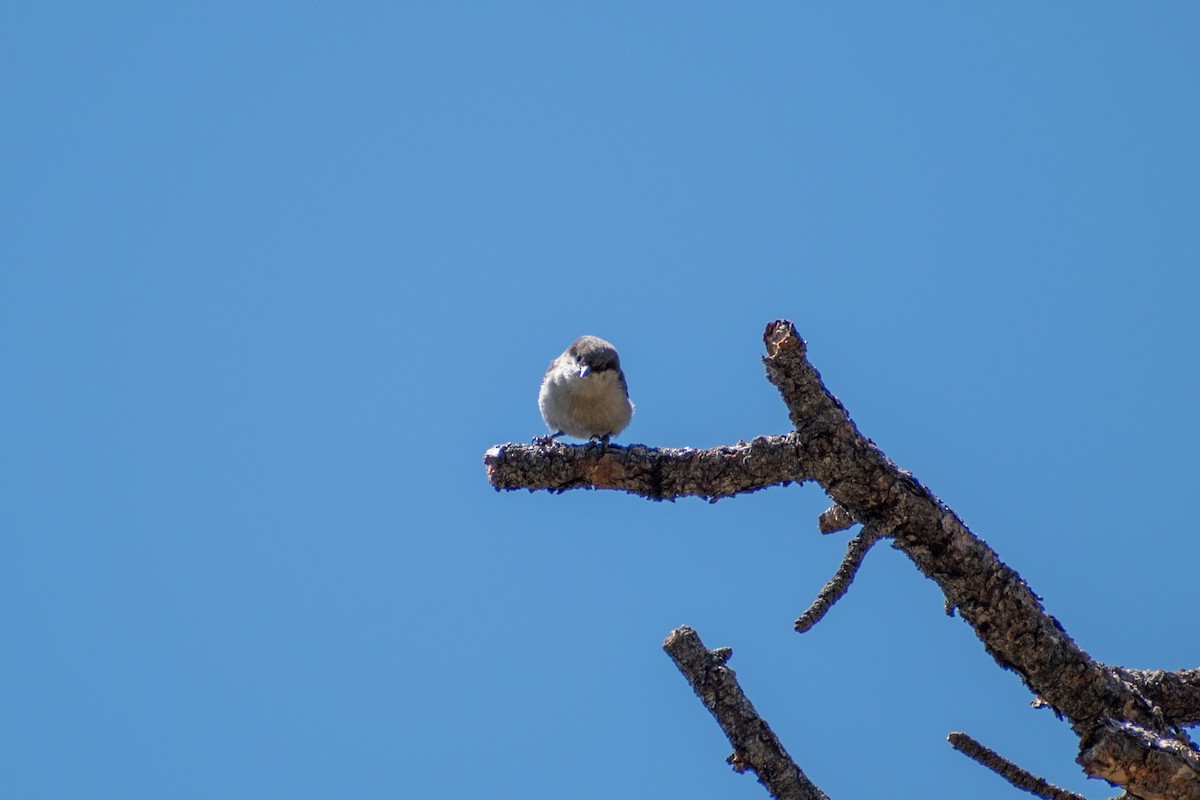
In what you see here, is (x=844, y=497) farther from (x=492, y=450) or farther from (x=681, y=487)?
(x=492, y=450)

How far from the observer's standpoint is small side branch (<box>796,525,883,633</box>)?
15.3ft

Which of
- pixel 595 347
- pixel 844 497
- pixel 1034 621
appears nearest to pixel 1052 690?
pixel 1034 621

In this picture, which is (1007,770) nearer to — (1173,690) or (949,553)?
(949,553)

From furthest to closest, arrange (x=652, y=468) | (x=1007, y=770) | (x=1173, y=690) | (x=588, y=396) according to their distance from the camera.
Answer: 1. (x=588, y=396)
2. (x=652, y=468)
3. (x=1173, y=690)
4. (x=1007, y=770)

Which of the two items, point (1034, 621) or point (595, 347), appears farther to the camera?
point (595, 347)

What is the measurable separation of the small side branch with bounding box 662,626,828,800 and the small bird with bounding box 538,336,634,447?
4.05 metres

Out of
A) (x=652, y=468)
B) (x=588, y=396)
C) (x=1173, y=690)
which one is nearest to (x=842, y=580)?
(x=652, y=468)

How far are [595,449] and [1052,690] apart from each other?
2.53 m

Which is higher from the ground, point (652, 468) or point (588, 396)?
point (588, 396)

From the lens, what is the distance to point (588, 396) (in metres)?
9.13

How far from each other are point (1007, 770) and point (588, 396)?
17.8 ft

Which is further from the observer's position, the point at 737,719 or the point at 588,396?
the point at 588,396

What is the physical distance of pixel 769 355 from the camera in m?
4.33

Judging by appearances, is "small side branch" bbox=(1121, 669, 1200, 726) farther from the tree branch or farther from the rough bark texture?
the tree branch
